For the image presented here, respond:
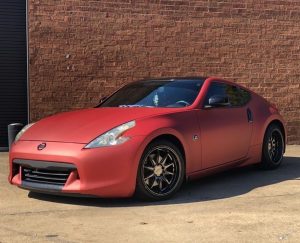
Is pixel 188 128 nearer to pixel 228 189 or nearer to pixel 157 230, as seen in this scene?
pixel 228 189

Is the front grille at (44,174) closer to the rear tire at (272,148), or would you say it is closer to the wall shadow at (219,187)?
the wall shadow at (219,187)

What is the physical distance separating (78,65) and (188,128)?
181 inches

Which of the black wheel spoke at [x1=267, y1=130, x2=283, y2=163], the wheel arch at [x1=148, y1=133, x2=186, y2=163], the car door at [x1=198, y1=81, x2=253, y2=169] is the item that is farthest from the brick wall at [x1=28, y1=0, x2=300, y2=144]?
the wheel arch at [x1=148, y1=133, x2=186, y2=163]

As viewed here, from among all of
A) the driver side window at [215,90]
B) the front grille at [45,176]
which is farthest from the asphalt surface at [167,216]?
the driver side window at [215,90]

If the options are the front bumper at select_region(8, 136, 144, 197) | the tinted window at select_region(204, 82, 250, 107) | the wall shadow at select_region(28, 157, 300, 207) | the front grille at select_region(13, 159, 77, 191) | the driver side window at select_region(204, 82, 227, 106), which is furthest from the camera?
the tinted window at select_region(204, 82, 250, 107)

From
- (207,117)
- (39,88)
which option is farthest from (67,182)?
(39,88)

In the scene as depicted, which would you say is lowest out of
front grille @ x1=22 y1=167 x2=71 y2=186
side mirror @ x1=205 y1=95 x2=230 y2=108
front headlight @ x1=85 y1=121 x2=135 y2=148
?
front grille @ x1=22 y1=167 x2=71 y2=186

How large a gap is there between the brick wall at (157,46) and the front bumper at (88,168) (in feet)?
15.2

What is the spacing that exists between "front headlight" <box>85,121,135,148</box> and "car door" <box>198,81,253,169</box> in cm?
117

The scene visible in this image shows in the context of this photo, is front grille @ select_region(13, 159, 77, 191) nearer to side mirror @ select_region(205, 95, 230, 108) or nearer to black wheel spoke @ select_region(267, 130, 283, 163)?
side mirror @ select_region(205, 95, 230, 108)

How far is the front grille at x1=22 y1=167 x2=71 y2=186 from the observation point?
5.83m

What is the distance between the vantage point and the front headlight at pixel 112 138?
227 inches

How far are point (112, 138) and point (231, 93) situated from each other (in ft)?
8.04

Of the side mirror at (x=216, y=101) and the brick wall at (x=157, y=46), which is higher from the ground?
the brick wall at (x=157, y=46)
